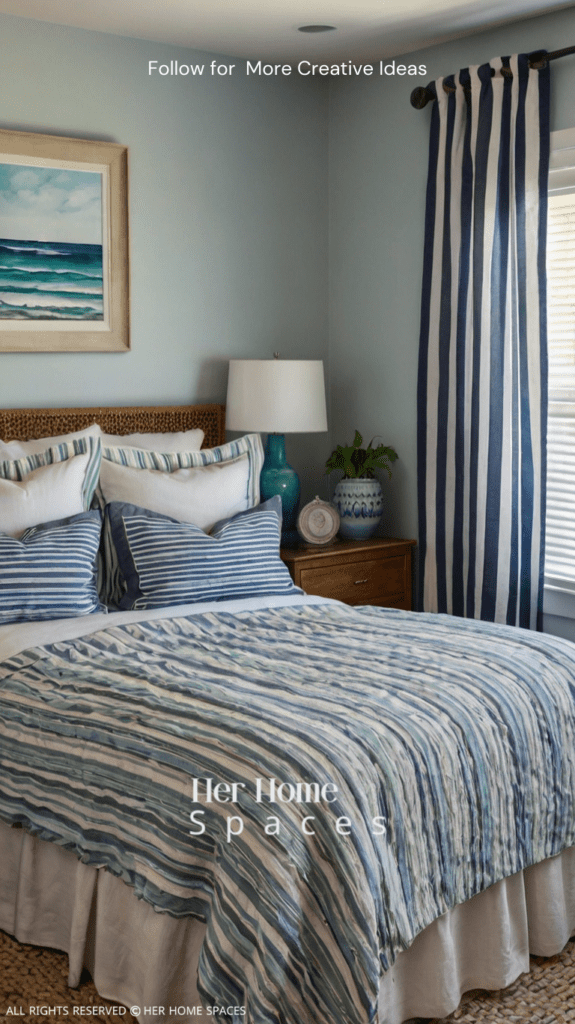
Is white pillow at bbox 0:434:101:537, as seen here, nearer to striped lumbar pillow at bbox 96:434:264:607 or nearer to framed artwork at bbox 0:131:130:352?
striped lumbar pillow at bbox 96:434:264:607

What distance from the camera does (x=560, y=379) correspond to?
3.72 metres

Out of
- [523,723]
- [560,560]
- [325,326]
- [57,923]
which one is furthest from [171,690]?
[325,326]

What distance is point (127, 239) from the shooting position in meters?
3.86

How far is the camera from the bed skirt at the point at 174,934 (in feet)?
6.77

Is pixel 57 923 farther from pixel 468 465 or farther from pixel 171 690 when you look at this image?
pixel 468 465

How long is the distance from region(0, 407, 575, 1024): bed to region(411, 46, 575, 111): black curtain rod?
1953 millimetres

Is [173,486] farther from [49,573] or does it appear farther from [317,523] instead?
[317,523]

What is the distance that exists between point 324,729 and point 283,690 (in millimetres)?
252

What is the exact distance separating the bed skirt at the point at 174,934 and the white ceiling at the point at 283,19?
2.63 metres

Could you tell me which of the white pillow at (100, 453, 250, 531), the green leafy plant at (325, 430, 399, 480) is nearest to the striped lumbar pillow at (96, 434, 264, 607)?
the white pillow at (100, 453, 250, 531)

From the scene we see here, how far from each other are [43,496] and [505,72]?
2155mm

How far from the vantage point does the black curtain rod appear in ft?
11.3

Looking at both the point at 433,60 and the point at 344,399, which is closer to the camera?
the point at 433,60

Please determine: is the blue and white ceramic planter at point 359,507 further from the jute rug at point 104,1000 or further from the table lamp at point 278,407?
the jute rug at point 104,1000
